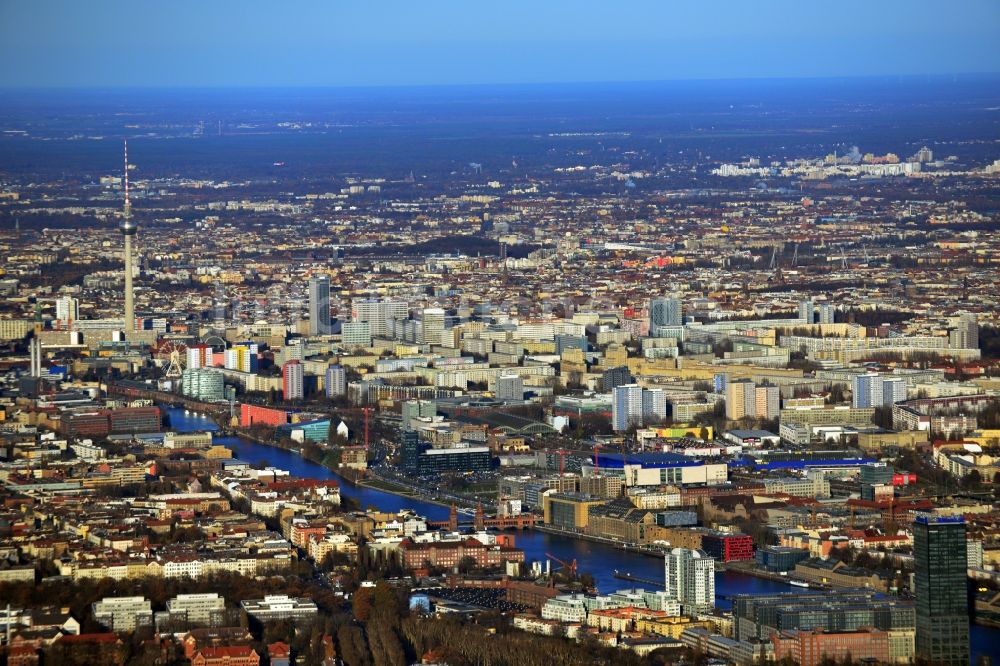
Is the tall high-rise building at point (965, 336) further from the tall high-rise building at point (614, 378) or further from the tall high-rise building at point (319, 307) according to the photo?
the tall high-rise building at point (319, 307)

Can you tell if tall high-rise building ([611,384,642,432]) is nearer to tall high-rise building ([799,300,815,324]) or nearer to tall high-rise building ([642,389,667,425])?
tall high-rise building ([642,389,667,425])

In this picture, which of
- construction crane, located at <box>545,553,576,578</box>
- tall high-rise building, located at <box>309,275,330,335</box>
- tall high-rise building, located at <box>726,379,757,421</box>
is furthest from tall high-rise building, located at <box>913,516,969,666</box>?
tall high-rise building, located at <box>309,275,330,335</box>

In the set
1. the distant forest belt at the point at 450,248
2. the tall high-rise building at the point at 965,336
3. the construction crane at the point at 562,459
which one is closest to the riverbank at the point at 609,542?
the construction crane at the point at 562,459

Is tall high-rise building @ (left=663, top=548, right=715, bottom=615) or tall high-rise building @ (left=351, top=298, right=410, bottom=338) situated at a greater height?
tall high-rise building @ (left=351, top=298, right=410, bottom=338)

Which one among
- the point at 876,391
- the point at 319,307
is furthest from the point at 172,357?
the point at 876,391

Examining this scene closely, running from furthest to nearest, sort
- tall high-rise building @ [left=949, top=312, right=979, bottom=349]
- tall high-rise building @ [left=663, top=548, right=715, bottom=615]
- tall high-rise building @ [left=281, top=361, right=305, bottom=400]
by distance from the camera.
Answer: tall high-rise building @ [left=949, top=312, right=979, bottom=349] → tall high-rise building @ [left=281, top=361, right=305, bottom=400] → tall high-rise building @ [left=663, top=548, right=715, bottom=615]
